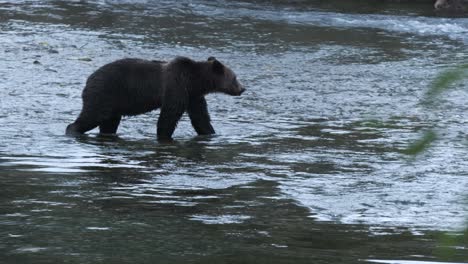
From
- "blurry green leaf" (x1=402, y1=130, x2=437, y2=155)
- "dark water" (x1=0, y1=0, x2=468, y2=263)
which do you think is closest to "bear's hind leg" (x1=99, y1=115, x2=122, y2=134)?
"dark water" (x1=0, y1=0, x2=468, y2=263)

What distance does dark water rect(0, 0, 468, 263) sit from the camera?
5676 mm

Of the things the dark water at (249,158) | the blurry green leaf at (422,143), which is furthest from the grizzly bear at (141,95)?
the blurry green leaf at (422,143)

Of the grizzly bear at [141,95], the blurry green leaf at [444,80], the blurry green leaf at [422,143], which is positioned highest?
the blurry green leaf at [444,80]

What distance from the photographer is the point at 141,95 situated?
10.1 meters

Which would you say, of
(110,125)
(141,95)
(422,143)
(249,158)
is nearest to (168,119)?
(141,95)

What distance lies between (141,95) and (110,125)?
0.44m

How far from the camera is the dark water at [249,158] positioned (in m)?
5.68

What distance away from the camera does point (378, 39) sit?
18.5 meters

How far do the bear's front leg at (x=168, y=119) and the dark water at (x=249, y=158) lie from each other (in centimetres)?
22

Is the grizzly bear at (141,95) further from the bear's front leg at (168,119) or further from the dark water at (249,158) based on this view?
the dark water at (249,158)

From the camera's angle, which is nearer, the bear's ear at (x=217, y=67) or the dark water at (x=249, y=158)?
the dark water at (x=249, y=158)

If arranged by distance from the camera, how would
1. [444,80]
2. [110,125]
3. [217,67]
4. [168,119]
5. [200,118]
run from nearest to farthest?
[444,80] → [168,119] → [110,125] → [200,118] → [217,67]

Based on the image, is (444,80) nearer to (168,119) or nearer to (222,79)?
(168,119)

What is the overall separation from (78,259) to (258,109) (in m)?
7.03
